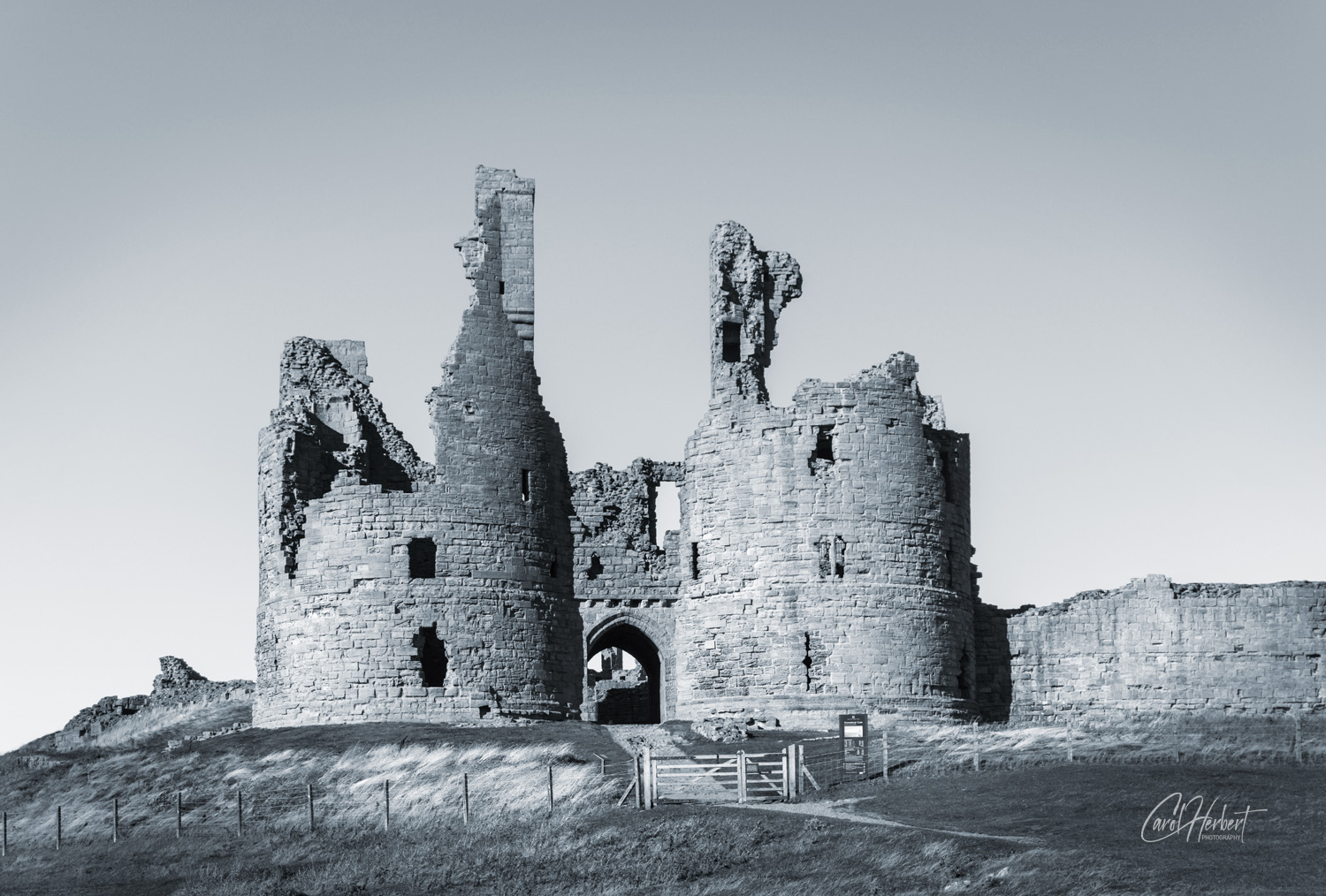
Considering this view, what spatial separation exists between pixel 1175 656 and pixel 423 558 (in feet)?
52.3

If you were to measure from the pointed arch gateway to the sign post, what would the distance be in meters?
11.6

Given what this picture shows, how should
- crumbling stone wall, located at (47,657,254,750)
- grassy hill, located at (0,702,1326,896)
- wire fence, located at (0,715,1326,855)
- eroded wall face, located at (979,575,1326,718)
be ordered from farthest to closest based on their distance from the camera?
crumbling stone wall, located at (47,657,254,750), eroded wall face, located at (979,575,1326,718), wire fence, located at (0,715,1326,855), grassy hill, located at (0,702,1326,896)

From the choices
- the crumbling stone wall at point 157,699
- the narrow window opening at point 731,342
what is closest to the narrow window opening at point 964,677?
the narrow window opening at point 731,342

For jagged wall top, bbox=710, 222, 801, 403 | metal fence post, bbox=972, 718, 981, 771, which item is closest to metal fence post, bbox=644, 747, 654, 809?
metal fence post, bbox=972, 718, 981, 771

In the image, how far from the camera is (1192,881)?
79.0 feet

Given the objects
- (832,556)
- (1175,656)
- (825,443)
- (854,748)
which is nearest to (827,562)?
(832,556)

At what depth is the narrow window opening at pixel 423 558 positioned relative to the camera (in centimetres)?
4453

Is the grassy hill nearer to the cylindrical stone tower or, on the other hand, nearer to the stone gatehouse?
the stone gatehouse

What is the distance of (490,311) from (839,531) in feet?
29.1

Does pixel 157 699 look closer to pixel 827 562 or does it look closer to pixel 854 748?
pixel 827 562

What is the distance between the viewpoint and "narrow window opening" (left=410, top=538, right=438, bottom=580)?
44.5 metres

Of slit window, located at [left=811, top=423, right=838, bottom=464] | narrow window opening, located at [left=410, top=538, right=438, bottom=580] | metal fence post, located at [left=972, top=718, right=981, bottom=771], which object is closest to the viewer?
metal fence post, located at [left=972, top=718, right=981, bottom=771]

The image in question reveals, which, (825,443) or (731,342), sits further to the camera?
(731,342)

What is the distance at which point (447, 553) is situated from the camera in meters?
44.5
